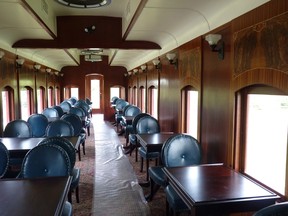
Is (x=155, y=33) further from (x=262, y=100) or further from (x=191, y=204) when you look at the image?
(x=191, y=204)

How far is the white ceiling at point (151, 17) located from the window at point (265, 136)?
2.74 ft

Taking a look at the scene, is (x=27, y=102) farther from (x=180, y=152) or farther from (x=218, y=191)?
(x=218, y=191)

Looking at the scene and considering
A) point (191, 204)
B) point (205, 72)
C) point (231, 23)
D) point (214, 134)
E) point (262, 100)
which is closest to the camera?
point (191, 204)

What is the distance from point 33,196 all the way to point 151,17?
2652 millimetres

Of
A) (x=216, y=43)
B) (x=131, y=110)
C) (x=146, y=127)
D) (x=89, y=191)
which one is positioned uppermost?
(x=216, y=43)

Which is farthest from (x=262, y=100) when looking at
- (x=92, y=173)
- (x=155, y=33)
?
(x=92, y=173)

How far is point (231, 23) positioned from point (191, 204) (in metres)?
1.92

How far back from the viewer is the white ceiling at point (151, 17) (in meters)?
2.94

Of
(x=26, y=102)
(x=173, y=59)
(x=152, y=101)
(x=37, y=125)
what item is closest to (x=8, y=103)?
(x=37, y=125)

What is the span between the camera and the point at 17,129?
13.8 ft

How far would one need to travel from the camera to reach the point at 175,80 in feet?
15.8

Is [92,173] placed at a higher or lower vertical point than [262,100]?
lower

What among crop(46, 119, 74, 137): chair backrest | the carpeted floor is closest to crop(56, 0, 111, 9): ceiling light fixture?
crop(46, 119, 74, 137): chair backrest

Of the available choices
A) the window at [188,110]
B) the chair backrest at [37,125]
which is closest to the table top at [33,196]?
the window at [188,110]
